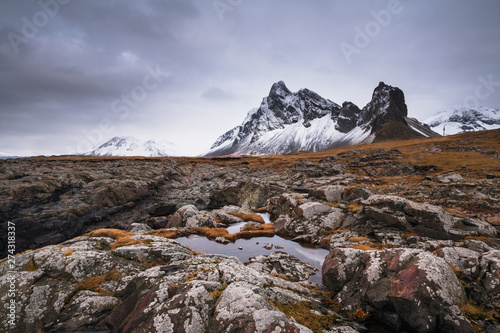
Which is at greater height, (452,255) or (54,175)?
(54,175)

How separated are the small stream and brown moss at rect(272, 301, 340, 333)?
11.7 meters

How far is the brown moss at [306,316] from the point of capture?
10578 mm

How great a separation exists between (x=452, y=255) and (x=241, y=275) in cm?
1656

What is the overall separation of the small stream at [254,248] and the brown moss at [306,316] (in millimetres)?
11670

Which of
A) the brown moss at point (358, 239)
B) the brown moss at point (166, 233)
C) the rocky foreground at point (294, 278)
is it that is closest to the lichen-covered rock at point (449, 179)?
the rocky foreground at point (294, 278)

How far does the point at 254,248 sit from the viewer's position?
1145 inches

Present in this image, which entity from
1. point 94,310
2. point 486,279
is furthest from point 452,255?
point 94,310

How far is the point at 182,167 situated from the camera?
313 ft

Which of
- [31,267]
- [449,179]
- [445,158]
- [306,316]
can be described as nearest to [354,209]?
[306,316]

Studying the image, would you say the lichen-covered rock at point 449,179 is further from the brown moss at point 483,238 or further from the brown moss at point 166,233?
the brown moss at point 166,233

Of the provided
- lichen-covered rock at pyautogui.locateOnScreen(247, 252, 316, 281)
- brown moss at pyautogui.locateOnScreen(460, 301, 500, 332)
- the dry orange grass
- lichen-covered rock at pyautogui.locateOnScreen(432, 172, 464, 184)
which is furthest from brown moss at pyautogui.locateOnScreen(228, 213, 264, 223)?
the dry orange grass

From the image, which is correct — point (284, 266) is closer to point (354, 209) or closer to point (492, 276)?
point (492, 276)

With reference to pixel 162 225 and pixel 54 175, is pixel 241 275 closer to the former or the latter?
pixel 162 225

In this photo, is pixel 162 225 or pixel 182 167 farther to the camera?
pixel 182 167
